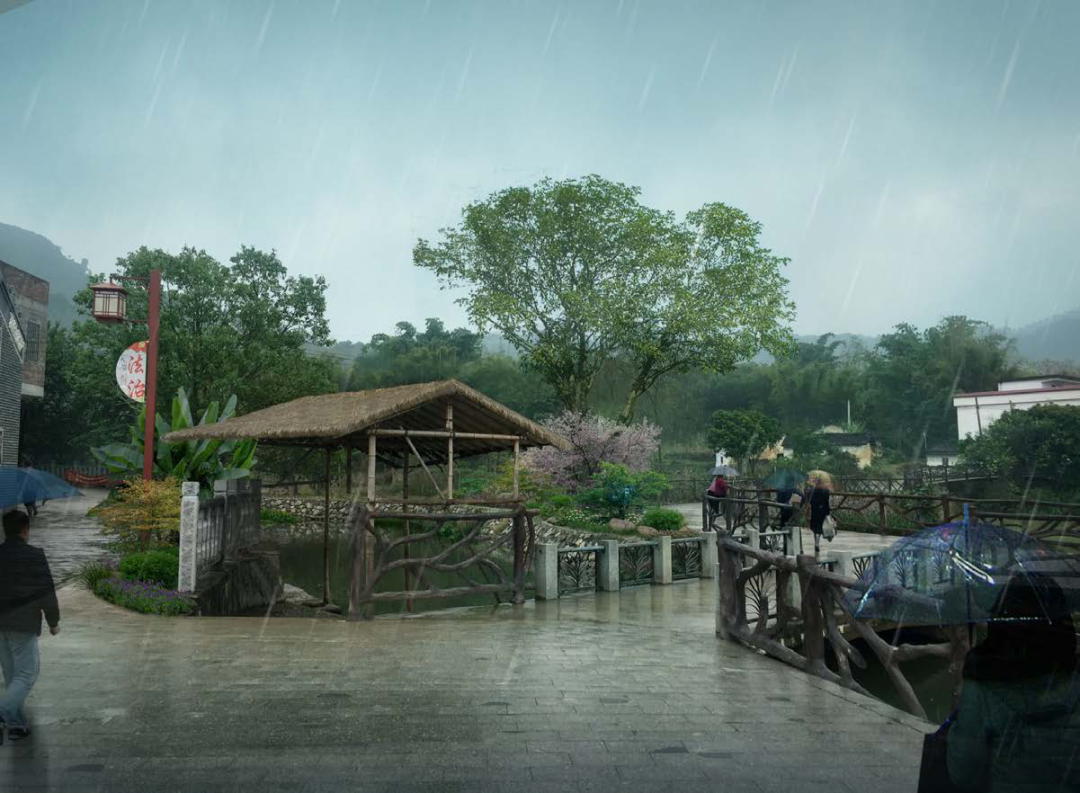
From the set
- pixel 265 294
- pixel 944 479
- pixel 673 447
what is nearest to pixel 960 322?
pixel 673 447

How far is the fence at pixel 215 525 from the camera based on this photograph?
1050 centimetres

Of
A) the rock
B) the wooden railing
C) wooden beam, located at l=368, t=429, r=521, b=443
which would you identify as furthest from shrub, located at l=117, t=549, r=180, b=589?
the wooden railing

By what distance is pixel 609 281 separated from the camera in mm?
28844

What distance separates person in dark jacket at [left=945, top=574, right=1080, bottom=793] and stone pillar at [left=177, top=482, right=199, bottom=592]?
9849mm

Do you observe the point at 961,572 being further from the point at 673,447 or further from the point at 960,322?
the point at 960,322

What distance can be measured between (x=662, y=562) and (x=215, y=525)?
24.2ft

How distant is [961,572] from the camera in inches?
153

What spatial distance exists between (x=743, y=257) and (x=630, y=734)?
26434mm

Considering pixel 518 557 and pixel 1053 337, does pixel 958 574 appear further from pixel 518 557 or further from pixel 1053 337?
pixel 1053 337

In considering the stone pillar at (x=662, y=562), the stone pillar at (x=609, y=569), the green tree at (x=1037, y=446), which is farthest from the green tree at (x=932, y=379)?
the stone pillar at (x=609, y=569)

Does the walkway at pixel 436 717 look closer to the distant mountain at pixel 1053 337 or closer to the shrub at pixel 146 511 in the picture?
the shrub at pixel 146 511

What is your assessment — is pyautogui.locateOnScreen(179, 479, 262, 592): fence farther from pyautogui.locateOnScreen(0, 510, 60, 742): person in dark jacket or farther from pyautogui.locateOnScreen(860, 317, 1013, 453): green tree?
pyautogui.locateOnScreen(860, 317, 1013, 453): green tree

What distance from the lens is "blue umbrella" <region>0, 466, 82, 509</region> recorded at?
5270 millimetres

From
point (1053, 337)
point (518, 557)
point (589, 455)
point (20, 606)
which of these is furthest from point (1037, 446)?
point (1053, 337)
